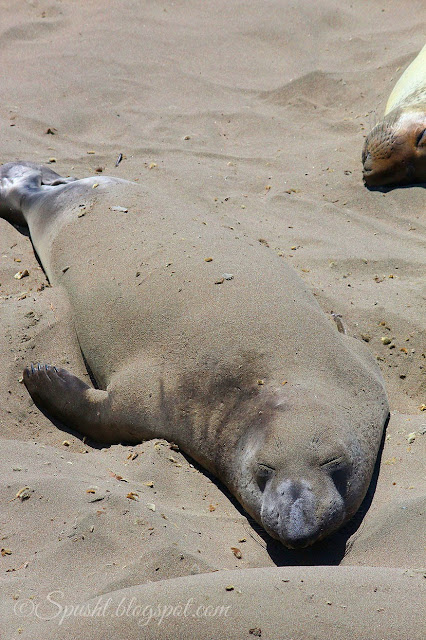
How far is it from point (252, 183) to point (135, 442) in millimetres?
2718

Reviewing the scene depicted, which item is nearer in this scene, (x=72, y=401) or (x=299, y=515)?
(x=299, y=515)

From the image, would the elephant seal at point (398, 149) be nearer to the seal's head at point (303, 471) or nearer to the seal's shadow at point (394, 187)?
the seal's shadow at point (394, 187)

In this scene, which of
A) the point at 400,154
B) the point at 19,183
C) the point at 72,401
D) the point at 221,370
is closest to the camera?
the point at 221,370

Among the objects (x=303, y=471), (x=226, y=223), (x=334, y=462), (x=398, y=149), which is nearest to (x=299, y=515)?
(x=303, y=471)

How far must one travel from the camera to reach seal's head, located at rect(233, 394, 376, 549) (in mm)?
2811

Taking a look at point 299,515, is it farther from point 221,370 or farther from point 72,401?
point 72,401

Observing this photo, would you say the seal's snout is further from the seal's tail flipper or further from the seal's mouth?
the seal's tail flipper

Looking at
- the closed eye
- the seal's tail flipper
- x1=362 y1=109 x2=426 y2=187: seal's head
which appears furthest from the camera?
x1=362 y1=109 x2=426 y2=187: seal's head

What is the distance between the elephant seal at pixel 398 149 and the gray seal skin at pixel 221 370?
1.69 metres

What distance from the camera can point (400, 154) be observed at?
5543 mm

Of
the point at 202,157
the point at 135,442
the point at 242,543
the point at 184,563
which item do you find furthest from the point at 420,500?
the point at 202,157

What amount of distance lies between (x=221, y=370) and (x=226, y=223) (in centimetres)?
187

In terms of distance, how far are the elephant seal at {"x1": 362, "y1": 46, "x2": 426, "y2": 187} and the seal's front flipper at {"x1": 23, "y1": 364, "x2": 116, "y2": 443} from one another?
295cm

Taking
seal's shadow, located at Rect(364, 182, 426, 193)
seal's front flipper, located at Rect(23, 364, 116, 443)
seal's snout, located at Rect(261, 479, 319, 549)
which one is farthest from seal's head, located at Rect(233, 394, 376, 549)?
seal's shadow, located at Rect(364, 182, 426, 193)
